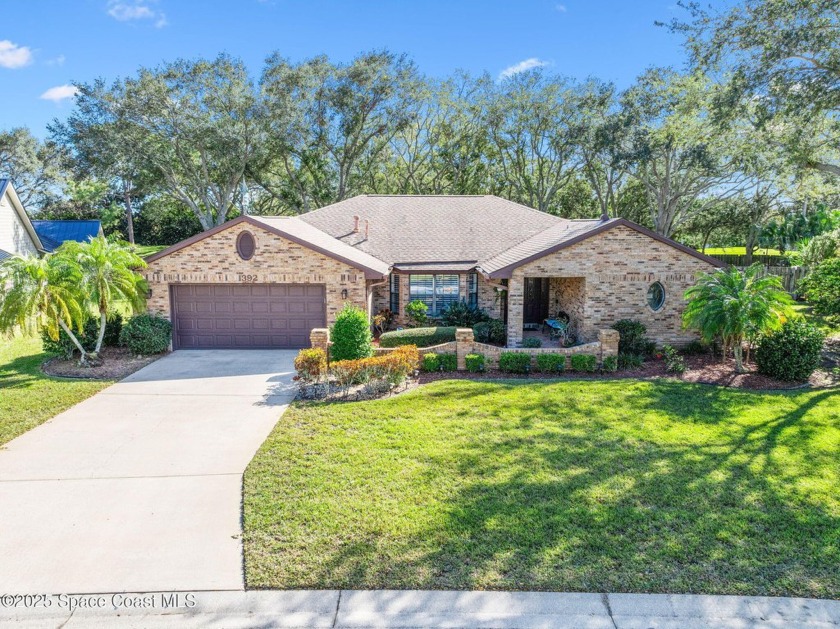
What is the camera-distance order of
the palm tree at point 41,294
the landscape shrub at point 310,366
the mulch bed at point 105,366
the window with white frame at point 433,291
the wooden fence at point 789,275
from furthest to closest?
the wooden fence at point 789,275 < the window with white frame at point 433,291 < the mulch bed at point 105,366 < the palm tree at point 41,294 < the landscape shrub at point 310,366

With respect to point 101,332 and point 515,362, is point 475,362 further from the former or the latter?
point 101,332

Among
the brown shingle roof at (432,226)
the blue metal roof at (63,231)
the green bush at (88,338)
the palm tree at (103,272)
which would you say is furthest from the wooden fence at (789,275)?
the blue metal roof at (63,231)

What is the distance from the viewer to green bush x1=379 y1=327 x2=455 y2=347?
15.1 meters

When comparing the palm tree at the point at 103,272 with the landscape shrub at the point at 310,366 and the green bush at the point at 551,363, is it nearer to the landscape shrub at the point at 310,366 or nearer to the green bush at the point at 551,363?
the landscape shrub at the point at 310,366

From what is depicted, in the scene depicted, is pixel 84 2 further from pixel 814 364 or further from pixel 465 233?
pixel 814 364

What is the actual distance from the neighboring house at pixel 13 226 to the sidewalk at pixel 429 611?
86.2 feet

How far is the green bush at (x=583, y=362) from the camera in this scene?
44.5ft

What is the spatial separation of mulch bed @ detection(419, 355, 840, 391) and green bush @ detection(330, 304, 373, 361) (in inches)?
65.5

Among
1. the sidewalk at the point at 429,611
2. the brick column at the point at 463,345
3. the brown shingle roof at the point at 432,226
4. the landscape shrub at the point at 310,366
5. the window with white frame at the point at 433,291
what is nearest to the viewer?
the sidewalk at the point at 429,611

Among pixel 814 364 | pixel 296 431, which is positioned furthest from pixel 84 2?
pixel 814 364

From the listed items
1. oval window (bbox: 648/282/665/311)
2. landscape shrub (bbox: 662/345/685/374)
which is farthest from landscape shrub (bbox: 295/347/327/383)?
oval window (bbox: 648/282/665/311)

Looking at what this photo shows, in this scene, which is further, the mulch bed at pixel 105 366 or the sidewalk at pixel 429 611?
the mulch bed at pixel 105 366

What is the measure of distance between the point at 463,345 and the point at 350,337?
9.55 feet

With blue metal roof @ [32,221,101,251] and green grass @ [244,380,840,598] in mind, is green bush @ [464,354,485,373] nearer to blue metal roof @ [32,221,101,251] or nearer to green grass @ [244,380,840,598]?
green grass @ [244,380,840,598]
